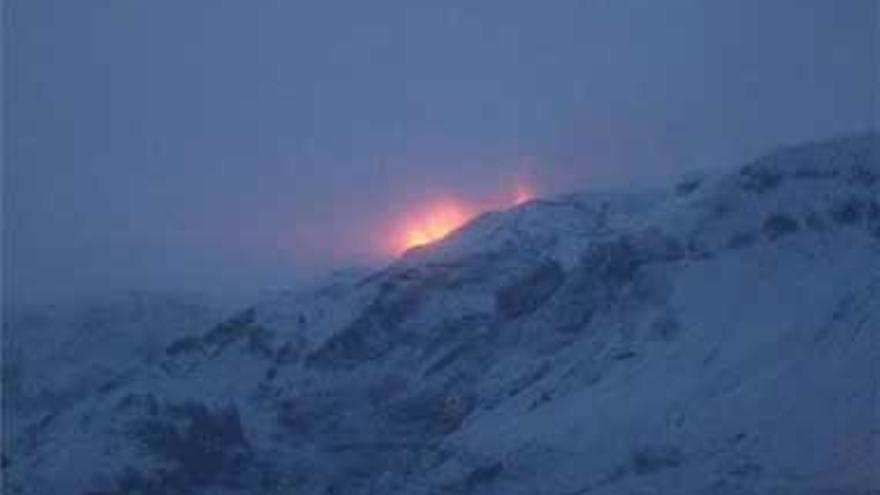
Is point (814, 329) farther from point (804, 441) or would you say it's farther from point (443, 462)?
point (443, 462)

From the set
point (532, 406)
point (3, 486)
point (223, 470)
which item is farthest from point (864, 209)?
point (3, 486)

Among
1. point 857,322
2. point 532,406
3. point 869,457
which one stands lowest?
point 869,457

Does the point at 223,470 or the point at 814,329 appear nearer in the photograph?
the point at 814,329

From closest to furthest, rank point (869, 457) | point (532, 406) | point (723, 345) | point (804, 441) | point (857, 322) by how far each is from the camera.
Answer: point (869, 457) < point (804, 441) < point (857, 322) < point (723, 345) < point (532, 406)

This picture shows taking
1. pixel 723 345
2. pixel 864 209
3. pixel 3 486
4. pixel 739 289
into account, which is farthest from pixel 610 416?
pixel 3 486

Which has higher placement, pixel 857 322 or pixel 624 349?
pixel 624 349

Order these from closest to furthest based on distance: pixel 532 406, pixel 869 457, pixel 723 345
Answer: pixel 869 457
pixel 723 345
pixel 532 406

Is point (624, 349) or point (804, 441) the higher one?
point (624, 349)

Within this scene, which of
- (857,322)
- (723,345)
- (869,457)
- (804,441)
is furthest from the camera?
(723,345)

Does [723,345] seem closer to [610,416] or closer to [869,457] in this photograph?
[610,416]
